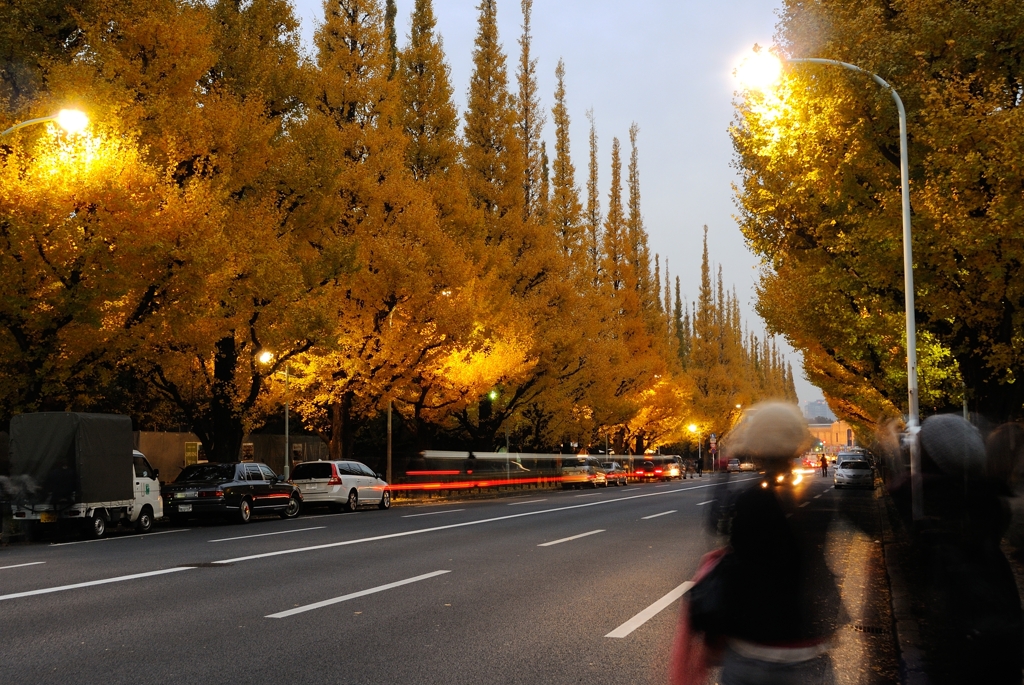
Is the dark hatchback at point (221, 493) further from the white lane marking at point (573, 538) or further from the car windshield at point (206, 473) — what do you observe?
the white lane marking at point (573, 538)

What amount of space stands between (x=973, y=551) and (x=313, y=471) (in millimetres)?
22401

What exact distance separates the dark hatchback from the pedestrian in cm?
1824

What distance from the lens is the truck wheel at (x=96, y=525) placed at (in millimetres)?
17688

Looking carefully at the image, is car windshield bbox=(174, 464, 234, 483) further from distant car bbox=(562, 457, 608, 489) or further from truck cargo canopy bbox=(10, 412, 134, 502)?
distant car bbox=(562, 457, 608, 489)

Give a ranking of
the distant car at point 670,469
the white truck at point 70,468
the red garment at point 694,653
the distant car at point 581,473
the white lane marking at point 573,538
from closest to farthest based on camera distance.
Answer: the red garment at point 694,653 → the white lane marking at point 573,538 → the white truck at point 70,468 → the distant car at point 581,473 → the distant car at point 670,469

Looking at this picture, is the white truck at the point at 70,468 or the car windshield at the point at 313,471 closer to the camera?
the white truck at the point at 70,468

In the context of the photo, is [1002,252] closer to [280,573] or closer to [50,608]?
[280,573]

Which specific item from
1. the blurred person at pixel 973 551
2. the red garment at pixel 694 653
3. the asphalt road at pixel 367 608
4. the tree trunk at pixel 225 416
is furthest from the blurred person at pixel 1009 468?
the tree trunk at pixel 225 416

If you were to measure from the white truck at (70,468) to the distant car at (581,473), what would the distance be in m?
30.5

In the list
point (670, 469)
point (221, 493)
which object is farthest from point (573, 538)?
point (670, 469)

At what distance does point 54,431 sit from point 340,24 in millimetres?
16884

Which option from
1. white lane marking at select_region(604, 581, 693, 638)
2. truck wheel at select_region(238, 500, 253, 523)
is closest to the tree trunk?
truck wheel at select_region(238, 500, 253, 523)

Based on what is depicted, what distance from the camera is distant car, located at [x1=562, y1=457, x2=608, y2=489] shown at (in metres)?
46.9

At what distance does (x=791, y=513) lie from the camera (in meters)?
4.21
